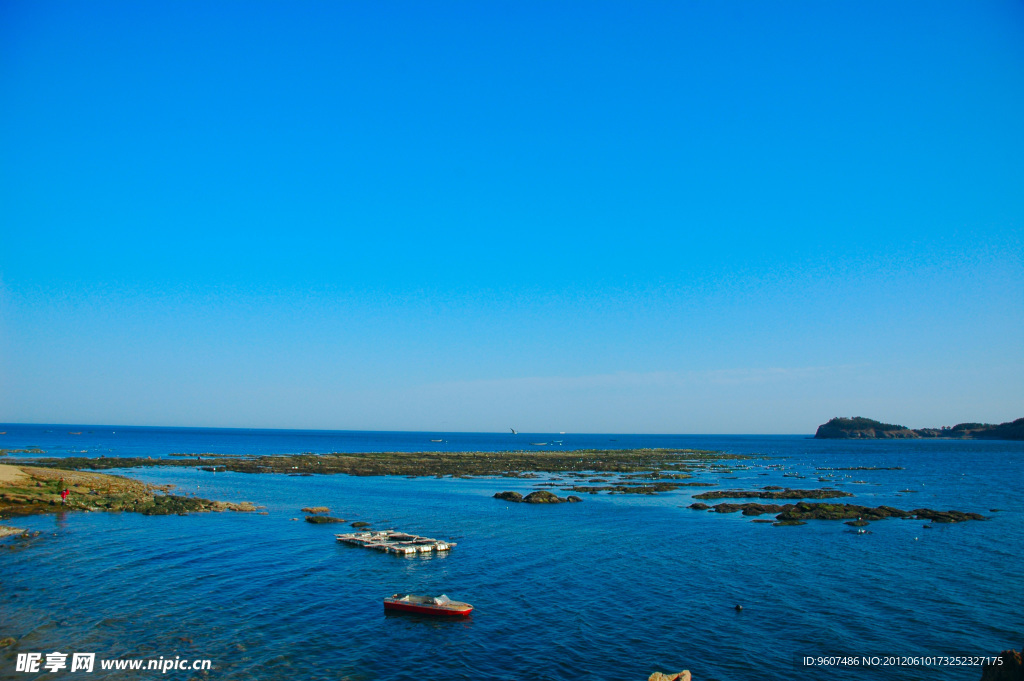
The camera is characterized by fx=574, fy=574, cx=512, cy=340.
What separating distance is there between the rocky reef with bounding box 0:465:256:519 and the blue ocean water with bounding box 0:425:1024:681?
3.44m

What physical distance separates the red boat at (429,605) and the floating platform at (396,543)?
1287 centimetres

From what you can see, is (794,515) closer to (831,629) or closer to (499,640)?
(831,629)

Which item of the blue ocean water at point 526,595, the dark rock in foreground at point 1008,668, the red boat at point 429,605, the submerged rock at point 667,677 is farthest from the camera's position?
the red boat at point 429,605

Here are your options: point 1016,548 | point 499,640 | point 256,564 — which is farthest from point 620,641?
point 1016,548

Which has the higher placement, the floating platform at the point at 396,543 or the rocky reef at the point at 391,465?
the floating platform at the point at 396,543

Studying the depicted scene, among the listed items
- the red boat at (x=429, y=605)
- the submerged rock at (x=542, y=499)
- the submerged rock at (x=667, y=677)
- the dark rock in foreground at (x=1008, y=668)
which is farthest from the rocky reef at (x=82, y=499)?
the dark rock in foreground at (x=1008, y=668)

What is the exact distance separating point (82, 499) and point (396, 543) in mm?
39038

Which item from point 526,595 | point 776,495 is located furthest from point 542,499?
point 526,595

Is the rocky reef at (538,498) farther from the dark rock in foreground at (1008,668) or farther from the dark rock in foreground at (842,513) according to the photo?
the dark rock in foreground at (1008,668)

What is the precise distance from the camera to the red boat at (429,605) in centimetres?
2934

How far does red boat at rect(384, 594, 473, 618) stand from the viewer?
96.3ft

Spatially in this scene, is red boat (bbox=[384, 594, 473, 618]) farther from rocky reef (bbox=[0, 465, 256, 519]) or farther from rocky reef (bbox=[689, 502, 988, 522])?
rocky reef (bbox=[689, 502, 988, 522])

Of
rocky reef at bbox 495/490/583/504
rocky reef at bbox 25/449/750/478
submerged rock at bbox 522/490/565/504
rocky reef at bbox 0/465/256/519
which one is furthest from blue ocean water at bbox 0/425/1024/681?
rocky reef at bbox 25/449/750/478

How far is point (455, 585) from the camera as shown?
34.9 metres
